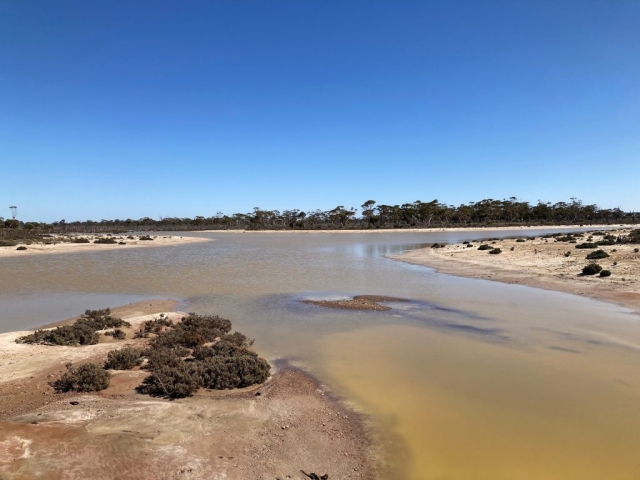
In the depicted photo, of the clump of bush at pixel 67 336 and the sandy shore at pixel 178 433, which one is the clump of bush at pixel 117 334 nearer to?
the clump of bush at pixel 67 336

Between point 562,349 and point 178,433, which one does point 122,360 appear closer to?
point 178,433

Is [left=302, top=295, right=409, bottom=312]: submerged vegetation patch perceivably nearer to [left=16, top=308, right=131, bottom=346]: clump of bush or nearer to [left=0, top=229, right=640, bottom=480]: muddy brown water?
[left=0, top=229, right=640, bottom=480]: muddy brown water

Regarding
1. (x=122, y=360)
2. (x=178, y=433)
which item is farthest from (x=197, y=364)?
(x=178, y=433)

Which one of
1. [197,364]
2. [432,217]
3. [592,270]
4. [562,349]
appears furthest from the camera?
[432,217]

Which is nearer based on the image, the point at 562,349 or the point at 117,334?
the point at 562,349

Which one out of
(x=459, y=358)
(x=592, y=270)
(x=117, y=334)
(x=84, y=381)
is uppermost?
(x=592, y=270)

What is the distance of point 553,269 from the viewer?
25.4 m

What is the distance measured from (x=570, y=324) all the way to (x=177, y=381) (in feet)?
42.0

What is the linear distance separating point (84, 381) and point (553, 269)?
2637 cm

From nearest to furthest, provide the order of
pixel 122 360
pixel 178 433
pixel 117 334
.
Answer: pixel 178 433, pixel 122 360, pixel 117 334

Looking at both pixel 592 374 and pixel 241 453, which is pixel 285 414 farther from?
pixel 592 374

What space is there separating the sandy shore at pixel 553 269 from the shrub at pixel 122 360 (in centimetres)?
1806

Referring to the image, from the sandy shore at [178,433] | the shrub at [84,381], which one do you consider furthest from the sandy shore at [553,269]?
the shrub at [84,381]

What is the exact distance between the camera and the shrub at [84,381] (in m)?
8.02
